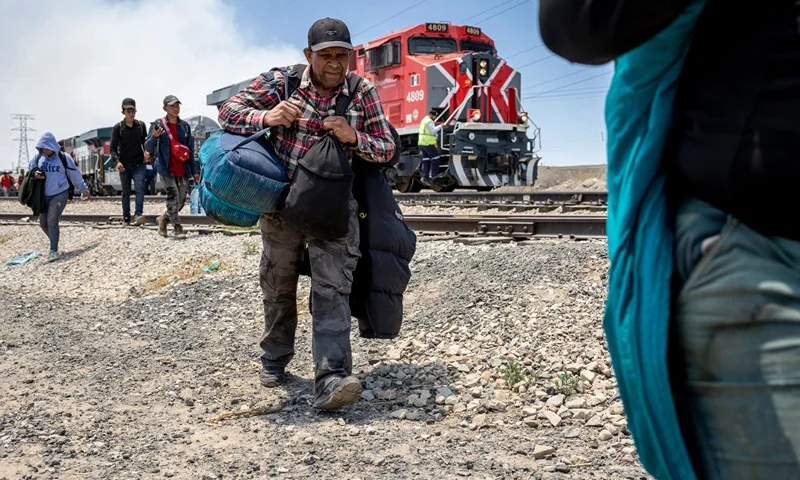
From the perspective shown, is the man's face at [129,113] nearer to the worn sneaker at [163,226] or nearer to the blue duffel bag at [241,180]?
the worn sneaker at [163,226]

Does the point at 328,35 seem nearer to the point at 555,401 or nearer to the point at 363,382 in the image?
the point at 363,382

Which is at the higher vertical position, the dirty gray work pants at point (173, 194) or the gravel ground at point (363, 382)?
the dirty gray work pants at point (173, 194)

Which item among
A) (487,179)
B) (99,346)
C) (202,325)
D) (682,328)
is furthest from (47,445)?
(487,179)

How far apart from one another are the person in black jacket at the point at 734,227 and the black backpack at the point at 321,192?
2600 millimetres

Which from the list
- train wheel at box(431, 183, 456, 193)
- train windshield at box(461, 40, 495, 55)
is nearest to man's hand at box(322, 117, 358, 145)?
train wheel at box(431, 183, 456, 193)

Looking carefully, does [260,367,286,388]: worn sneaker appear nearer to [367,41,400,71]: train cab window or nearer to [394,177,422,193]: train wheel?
[367,41,400,71]: train cab window

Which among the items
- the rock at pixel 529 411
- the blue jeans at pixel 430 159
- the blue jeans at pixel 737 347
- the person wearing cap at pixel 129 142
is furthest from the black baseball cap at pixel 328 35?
the blue jeans at pixel 430 159

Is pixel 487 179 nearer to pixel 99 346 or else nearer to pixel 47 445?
pixel 99 346

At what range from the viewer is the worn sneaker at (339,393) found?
3.82 metres

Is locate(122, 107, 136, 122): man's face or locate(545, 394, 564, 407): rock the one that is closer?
locate(545, 394, 564, 407): rock

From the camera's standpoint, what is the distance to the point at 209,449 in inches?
139

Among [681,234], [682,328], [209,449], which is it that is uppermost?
[681,234]

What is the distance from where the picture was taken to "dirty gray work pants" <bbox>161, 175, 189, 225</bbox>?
10.6m

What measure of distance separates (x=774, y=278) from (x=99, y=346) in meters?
5.30
